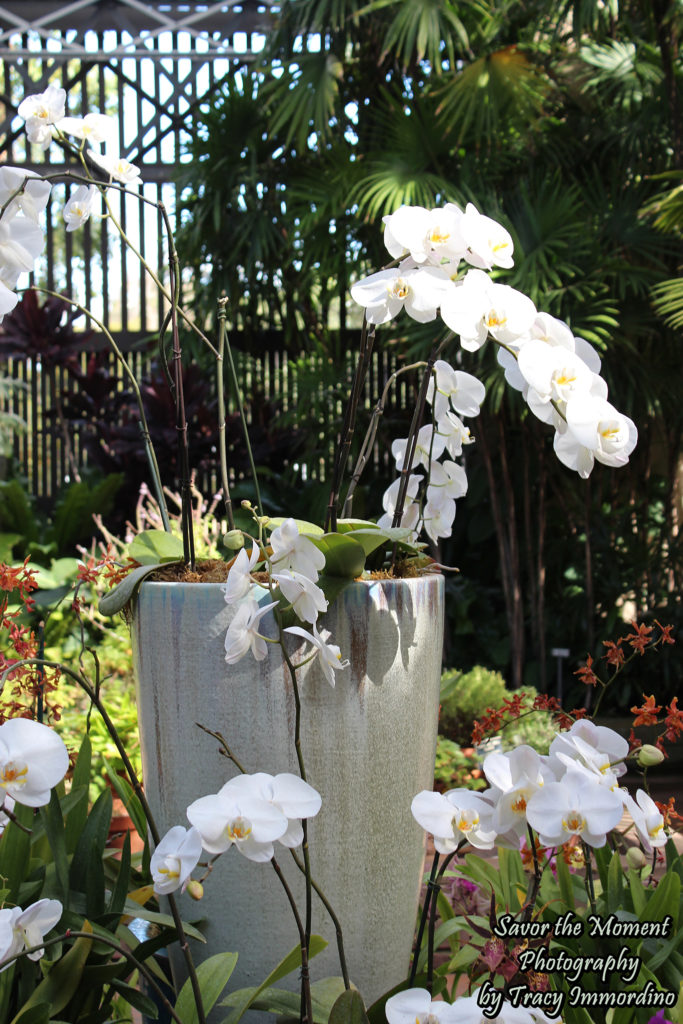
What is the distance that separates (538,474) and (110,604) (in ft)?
11.8

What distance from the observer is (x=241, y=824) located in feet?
2.32

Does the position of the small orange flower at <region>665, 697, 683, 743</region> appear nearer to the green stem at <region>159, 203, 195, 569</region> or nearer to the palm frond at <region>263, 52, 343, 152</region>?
the green stem at <region>159, 203, 195, 569</region>

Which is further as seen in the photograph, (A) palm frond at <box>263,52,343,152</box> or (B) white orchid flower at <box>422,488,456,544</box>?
(A) palm frond at <box>263,52,343,152</box>

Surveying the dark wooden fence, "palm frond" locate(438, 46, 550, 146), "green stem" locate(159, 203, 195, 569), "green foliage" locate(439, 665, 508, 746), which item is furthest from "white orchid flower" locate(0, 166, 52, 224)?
the dark wooden fence

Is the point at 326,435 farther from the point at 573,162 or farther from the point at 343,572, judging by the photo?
the point at 343,572

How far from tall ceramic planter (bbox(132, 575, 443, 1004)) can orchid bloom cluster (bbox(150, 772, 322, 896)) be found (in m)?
0.33

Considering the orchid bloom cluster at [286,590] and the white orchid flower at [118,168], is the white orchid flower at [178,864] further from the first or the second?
the white orchid flower at [118,168]

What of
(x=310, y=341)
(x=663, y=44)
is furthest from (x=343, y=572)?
(x=310, y=341)

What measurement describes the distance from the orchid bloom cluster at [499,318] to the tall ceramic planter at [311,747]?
13.5 inches

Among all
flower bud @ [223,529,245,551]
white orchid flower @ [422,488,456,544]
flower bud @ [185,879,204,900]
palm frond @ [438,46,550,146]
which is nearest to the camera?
flower bud @ [185,879,204,900]

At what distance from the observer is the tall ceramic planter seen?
108cm

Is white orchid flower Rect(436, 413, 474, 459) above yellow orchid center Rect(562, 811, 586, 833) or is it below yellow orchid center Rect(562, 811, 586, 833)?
above

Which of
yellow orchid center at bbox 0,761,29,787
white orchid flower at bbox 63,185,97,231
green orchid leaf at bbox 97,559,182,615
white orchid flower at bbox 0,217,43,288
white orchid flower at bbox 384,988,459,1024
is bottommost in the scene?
white orchid flower at bbox 384,988,459,1024

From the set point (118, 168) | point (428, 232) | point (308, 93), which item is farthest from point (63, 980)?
point (308, 93)
